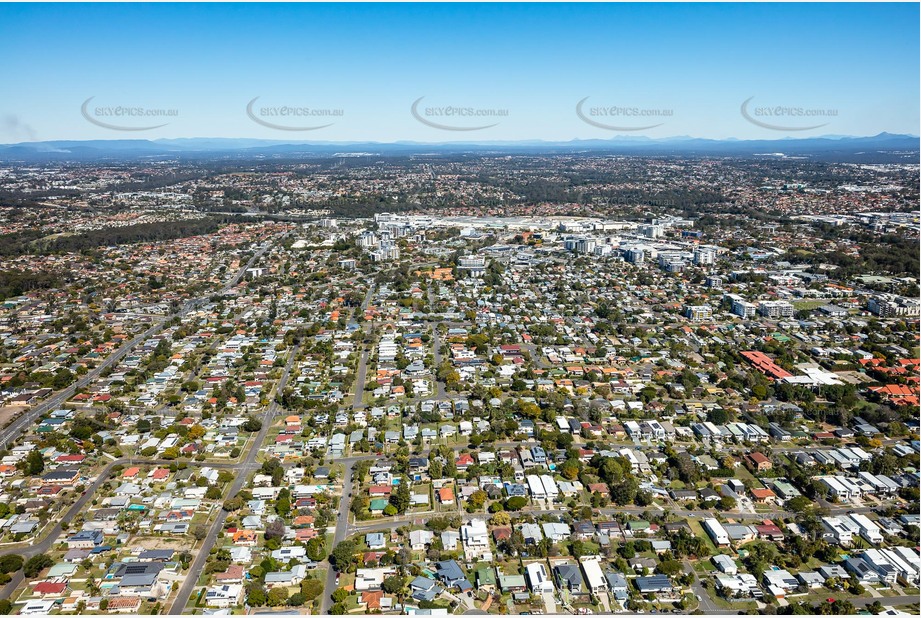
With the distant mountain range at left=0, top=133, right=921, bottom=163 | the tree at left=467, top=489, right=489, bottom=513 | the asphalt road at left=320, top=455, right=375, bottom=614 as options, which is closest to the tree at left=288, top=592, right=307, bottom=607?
the asphalt road at left=320, top=455, right=375, bottom=614

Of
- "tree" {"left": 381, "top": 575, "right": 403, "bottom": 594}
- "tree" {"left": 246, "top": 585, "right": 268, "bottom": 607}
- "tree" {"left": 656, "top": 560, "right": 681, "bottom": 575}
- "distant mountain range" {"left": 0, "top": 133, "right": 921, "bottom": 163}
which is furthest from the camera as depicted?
"distant mountain range" {"left": 0, "top": 133, "right": 921, "bottom": 163}

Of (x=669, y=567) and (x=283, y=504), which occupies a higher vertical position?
(x=283, y=504)

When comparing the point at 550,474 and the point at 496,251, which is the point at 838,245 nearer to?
the point at 496,251

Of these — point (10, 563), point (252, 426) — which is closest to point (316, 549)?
point (10, 563)

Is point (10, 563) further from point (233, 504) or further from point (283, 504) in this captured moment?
point (283, 504)

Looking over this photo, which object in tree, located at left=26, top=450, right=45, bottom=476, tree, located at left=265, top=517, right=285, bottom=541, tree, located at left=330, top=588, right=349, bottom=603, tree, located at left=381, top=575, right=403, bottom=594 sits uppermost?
tree, located at left=26, top=450, right=45, bottom=476

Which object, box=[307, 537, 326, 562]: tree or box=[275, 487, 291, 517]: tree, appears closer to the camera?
box=[307, 537, 326, 562]: tree

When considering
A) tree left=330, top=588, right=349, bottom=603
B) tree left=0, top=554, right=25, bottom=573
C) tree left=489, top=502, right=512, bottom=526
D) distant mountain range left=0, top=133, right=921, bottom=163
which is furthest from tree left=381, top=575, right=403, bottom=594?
distant mountain range left=0, top=133, right=921, bottom=163

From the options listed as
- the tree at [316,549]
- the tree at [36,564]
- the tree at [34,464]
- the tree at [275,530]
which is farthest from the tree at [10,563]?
the tree at [316,549]

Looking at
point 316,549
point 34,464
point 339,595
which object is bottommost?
point 339,595

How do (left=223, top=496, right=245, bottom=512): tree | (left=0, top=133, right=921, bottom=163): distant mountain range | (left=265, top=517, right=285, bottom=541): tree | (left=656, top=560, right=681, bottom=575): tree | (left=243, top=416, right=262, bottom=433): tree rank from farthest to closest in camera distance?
1. (left=0, top=133, right=921, bottom=163): distant mountain range
2. (left=243, top=416, right=262, bottom=433): tree
3. (left=223, top=496, right=245, bottom=512): tree
4. (left=265, top=517, right=285, bottom=541): tree
5. (left=656, top=560, right=681, bottom=575): tree

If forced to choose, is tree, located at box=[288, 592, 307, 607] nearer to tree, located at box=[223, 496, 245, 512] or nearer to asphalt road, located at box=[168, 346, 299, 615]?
asphalt road, located at box=[168, 346, 299, 615]

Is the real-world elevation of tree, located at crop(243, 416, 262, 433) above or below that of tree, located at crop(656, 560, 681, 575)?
above
